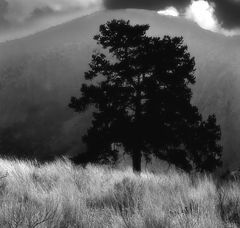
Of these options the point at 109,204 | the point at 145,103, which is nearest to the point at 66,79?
the point at 145,103

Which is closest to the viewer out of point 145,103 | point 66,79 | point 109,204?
point 109,204

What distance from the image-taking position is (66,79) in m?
136

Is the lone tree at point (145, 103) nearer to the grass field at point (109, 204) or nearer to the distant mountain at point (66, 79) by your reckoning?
the grass field at point (109, 204)

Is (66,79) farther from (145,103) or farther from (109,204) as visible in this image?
(109,204)

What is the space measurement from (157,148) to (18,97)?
400 ft

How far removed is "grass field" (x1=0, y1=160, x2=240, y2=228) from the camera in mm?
4461

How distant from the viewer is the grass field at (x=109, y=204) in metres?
4.46

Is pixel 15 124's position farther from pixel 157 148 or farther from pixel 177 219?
pixel 177 219

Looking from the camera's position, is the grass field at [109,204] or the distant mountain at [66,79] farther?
the distant mountain at [66,79]

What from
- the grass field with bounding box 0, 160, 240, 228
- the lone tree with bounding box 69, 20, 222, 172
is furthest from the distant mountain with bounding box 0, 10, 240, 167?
the grass field with bounding box 0, 160, 240, 228

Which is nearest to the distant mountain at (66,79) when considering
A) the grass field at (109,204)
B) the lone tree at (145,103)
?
the lone tree at (145,103)

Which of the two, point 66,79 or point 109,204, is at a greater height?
point 66,79

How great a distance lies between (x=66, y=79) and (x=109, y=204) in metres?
131

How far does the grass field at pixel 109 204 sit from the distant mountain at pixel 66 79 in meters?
99.4
